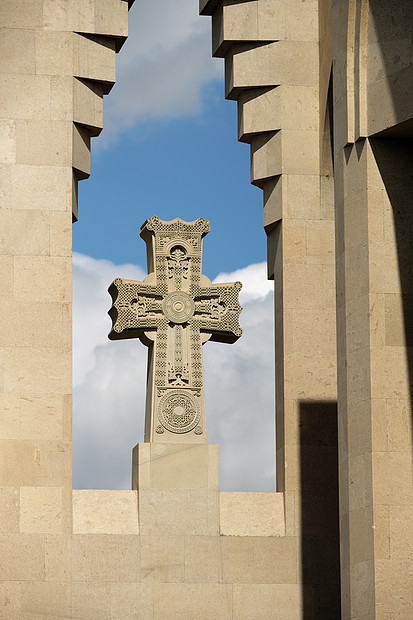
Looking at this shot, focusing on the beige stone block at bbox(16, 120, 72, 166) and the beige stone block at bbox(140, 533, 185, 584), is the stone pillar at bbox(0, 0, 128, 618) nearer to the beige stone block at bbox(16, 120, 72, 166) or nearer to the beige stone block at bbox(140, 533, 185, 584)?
the beige stone block at bbox(16, 120, 72, 166)

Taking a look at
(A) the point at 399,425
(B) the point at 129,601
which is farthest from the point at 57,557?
(A) the point at 399,425

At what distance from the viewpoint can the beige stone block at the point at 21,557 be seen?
66.8ft

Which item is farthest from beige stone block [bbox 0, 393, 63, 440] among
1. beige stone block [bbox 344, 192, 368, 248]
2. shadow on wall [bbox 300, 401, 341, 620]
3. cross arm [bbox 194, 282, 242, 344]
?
beige stone block [bbox 344, 192, 368, 248]

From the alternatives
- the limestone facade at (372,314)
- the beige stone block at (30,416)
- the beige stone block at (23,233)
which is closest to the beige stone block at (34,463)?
the beige stone block at (30,416)

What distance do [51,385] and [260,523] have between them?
3.55 meters

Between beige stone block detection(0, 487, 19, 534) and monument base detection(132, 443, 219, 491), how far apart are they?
5.83 ft

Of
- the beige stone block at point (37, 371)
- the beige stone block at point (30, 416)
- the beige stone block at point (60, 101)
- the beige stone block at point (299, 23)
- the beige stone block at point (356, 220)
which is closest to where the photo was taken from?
the beige stone block at point (356, 220)

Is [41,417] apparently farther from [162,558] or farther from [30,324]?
[162,558]

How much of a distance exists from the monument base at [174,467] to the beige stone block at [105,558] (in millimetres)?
839

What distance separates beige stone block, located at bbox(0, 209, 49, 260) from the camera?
21.4m

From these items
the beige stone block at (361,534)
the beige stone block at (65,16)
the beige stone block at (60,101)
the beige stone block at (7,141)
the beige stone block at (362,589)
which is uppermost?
the beige stone block at (65,16)

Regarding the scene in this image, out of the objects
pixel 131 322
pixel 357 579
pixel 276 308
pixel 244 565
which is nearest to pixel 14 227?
pixel 131 322

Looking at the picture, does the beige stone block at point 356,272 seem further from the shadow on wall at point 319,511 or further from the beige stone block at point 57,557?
the beige stone block at point 57,557

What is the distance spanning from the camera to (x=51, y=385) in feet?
69.3
